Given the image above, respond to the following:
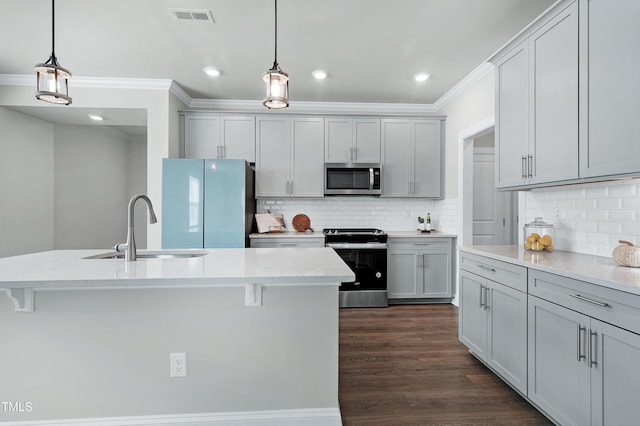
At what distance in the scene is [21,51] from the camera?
306cm

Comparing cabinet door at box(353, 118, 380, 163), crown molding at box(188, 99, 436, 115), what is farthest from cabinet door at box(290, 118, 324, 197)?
cabinet door at box(353, 118, 380, 163)

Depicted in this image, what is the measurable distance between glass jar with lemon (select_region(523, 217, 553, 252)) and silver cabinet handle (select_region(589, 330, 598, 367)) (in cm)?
96

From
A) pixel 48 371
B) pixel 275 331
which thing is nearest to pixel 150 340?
pixel 48 371

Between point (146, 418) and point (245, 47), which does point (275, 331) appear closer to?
point (146, 418)

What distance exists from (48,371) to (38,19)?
272cm

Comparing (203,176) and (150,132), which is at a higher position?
(150,132)

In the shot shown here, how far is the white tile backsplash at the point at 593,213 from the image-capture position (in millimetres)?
1897

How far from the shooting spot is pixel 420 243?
4.08m

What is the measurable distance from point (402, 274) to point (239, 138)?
9.12 feet

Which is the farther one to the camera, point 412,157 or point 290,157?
point 412,157

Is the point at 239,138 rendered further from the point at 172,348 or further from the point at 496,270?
the point at 496,270

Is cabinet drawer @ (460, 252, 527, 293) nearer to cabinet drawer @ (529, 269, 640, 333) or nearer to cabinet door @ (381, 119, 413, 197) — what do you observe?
cabinet drawer @ (529, 269, 640, 333)

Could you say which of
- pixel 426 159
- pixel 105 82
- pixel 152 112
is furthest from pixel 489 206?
pixel 105 82

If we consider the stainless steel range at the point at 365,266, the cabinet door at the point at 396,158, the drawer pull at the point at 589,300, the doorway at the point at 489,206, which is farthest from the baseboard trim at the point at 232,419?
the doorway at the point at 489,206
